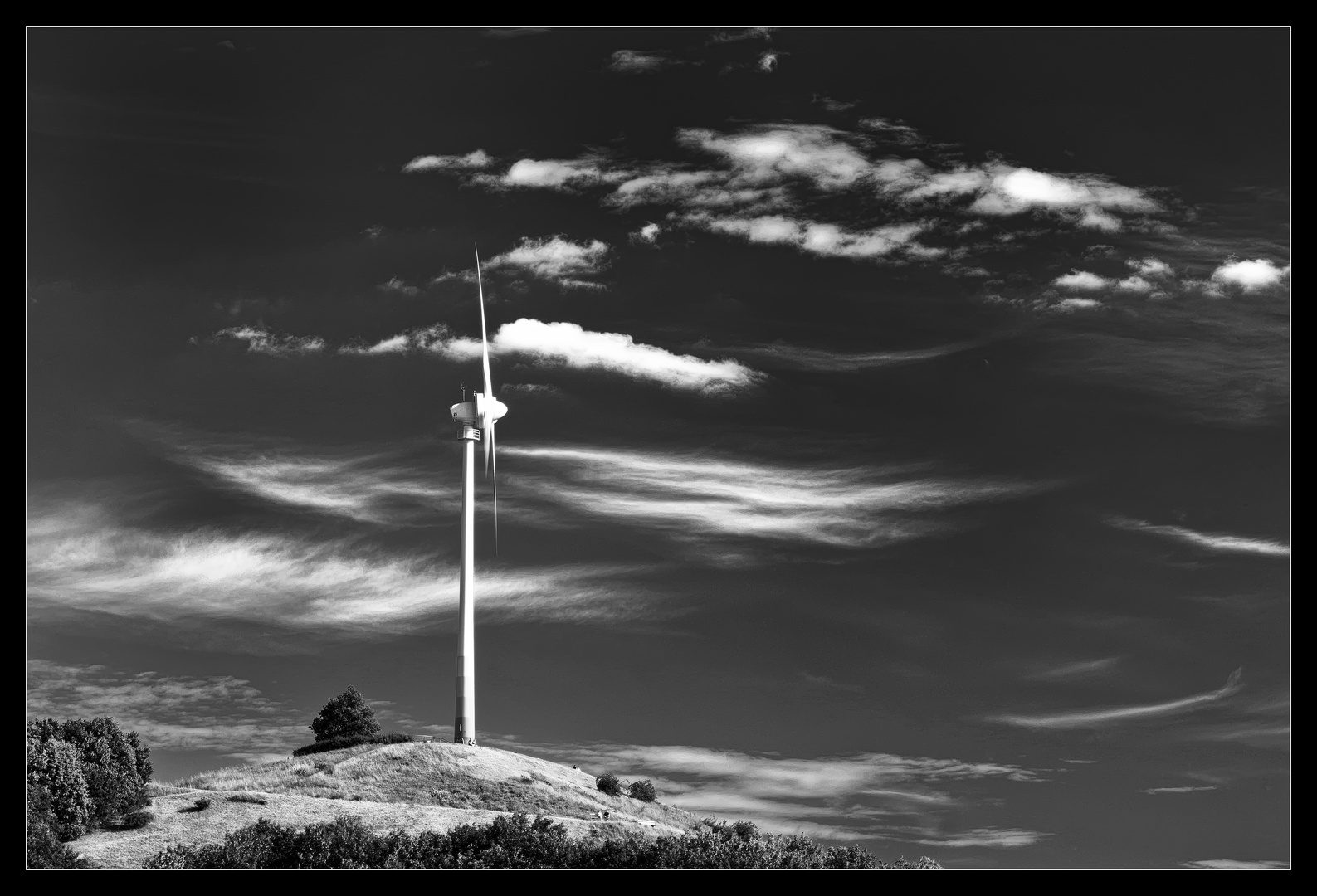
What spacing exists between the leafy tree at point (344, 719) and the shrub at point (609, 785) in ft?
67.2

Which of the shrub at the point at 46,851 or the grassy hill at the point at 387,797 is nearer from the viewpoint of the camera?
the shrub at the point at 46,851

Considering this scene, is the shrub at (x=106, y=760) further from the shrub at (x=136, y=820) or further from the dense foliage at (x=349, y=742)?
the dense foliage at (x=349, y=742)

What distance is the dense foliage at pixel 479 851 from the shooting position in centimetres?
6600

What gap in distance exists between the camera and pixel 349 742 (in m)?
108

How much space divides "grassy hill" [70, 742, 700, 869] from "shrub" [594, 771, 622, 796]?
78cm

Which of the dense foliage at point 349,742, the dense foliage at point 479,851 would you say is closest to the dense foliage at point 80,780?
the dense foliage at point 479,851

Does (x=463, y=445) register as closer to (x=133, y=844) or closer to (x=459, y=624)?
(x=459, y=624)

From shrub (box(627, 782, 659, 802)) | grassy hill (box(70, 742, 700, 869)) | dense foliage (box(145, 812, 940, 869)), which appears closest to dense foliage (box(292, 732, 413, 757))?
grassy hill (box(70, 742, 700, 869))

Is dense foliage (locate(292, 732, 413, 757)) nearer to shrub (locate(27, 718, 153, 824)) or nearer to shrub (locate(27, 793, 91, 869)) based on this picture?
shrub (locate(27, 718, 153, 824))

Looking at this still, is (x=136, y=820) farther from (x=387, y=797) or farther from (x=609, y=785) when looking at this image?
(x=609, y=785)
